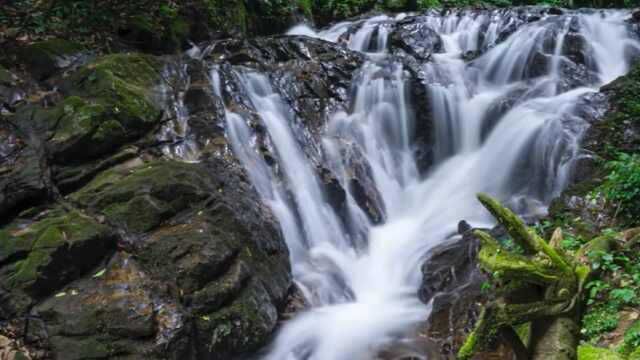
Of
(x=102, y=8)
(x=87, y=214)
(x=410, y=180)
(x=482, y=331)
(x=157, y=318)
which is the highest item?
(x=102, y=8)

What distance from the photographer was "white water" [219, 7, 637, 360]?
23.0 ft

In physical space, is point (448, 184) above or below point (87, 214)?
below

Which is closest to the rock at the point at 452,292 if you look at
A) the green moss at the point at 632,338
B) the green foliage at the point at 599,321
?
A: the green foliage at the point at 599,321

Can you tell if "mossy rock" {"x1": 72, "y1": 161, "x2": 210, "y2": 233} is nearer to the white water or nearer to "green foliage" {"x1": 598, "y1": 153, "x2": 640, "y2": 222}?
the white water

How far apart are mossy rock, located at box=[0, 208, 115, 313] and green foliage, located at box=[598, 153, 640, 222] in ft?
16.6

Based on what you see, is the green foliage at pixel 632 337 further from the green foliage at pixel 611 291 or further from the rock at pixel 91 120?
the rock at pixel 91 120

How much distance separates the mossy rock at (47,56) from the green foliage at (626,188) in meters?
6.87

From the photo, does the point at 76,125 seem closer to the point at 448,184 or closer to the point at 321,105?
the point at 321,105

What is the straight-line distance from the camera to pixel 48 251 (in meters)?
5.29

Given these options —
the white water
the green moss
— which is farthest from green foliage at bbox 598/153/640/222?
the green moss

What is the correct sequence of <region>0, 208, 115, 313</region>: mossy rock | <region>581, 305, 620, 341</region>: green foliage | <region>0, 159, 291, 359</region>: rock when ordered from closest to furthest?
<region>581, 305, 620, 341</region>: green foliage < <region>0, 159, 291, 359</region>: rock < <region>0, 208, 115, 313</region>: mossy rock

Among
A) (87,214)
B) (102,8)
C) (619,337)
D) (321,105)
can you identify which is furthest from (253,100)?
(619,337)

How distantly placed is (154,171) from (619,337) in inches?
182

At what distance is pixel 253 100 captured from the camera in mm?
9453
